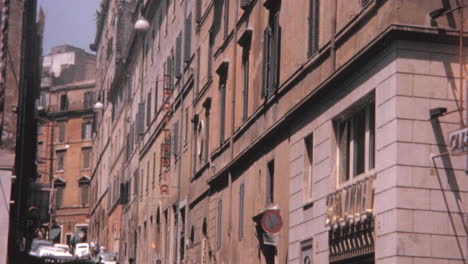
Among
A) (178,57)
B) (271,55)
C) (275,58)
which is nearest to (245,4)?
(271,55)

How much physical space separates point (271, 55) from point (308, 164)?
4843 mm

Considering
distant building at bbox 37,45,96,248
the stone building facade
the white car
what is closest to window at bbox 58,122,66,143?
distant building at bbox 37,45,96,248

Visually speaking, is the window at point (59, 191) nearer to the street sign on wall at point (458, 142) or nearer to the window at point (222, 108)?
the window at point (222, 108)

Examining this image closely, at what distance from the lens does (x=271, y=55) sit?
27953mm

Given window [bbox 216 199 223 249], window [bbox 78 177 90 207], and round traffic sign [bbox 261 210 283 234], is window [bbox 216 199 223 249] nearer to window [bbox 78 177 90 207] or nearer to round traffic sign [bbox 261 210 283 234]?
round traffic sign [bbox 261 210 283 234]

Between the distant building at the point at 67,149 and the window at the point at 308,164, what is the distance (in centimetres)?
8028

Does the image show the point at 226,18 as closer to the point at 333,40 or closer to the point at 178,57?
the point at 178,57

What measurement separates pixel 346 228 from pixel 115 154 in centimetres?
5945

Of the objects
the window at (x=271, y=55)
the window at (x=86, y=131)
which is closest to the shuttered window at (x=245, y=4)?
the window at (x=271, y=55)

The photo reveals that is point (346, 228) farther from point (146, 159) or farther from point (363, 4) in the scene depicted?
point (146, 159)

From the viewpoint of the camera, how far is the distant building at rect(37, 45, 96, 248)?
106m

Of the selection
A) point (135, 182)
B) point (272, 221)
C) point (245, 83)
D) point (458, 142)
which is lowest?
point (272, 221)

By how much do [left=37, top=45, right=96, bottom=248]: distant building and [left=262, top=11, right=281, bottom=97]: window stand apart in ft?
249

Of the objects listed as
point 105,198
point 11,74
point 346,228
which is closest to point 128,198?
point 105,198
